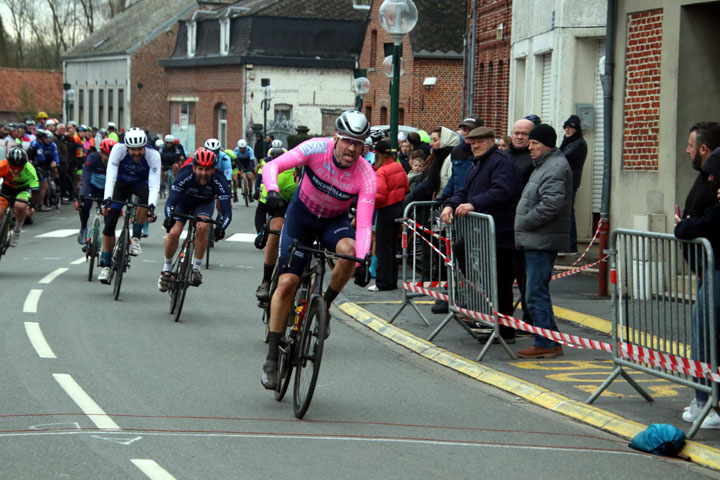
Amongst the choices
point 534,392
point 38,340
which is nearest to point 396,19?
point 38,340

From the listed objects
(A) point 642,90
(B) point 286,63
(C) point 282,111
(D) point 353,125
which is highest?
(B) point 286,63

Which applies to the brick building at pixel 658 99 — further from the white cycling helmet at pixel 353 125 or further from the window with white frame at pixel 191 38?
the window with white frame at pixel 191 38

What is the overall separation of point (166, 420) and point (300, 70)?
182 feet

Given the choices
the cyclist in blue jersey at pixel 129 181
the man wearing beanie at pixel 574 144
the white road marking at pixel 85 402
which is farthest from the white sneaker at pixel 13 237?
the white road marking at pixel 85 402

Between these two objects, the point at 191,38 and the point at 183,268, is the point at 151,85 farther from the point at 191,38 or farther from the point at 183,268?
the point at 183,268

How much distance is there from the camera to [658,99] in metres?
15.1

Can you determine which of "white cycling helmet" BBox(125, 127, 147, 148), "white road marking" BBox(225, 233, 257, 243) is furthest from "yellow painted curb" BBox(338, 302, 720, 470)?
"white road marking" BBox(225, 233, 257, 243)

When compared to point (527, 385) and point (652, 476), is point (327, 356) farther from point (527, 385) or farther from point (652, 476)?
point (652, 476)

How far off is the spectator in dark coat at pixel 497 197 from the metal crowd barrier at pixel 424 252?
1.00 metres

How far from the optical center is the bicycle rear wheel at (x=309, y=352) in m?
7.93

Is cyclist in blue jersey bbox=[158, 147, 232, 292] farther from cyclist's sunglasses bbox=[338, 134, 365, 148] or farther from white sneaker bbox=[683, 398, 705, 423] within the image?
white sneaker bbox=[683, 398, 705, 423]

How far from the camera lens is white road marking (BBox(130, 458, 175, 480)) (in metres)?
6.38

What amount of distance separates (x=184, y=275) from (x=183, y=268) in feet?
0.26

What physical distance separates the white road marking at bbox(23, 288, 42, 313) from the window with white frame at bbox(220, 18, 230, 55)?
50.4 meters
